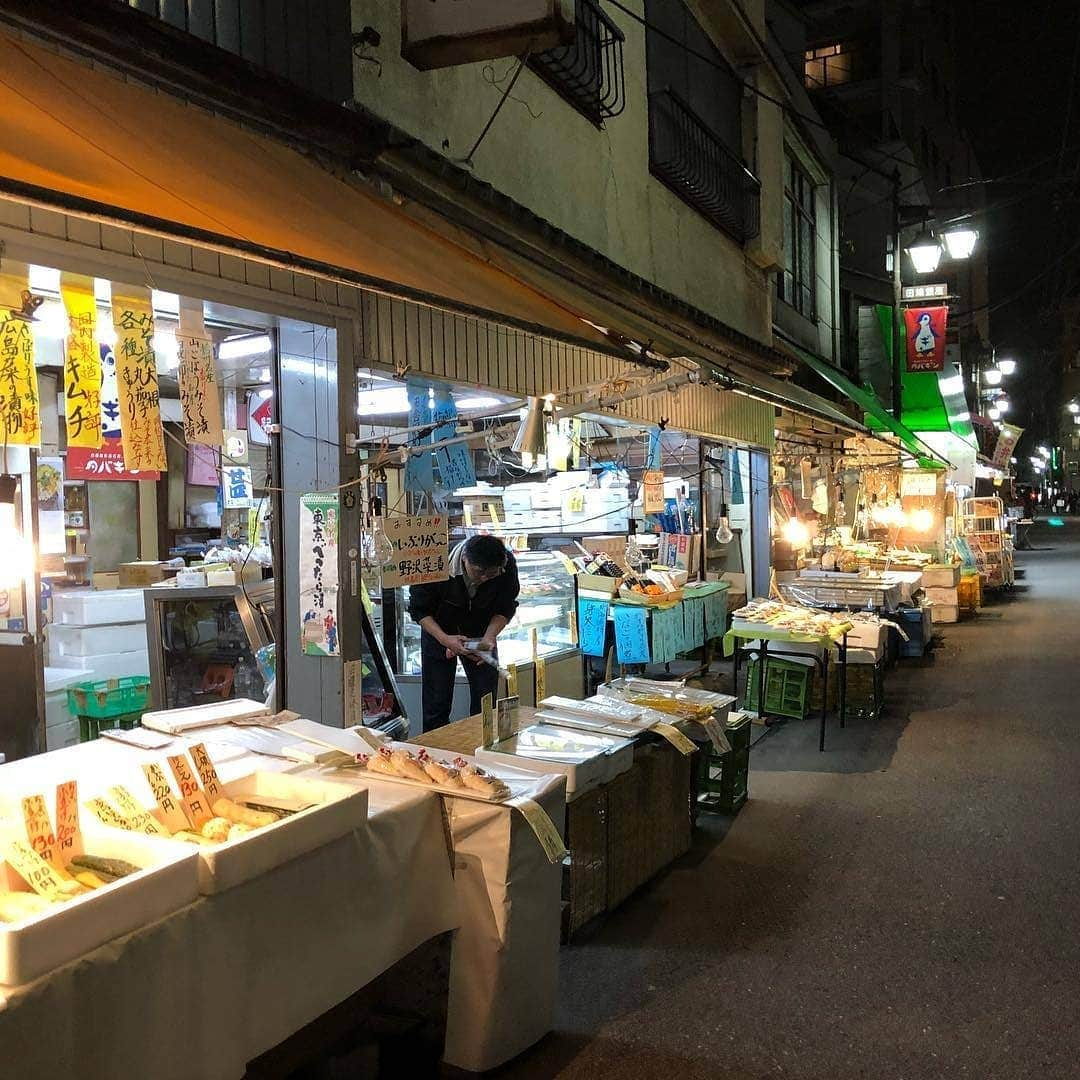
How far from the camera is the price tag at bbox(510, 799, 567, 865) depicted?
12.3 feet

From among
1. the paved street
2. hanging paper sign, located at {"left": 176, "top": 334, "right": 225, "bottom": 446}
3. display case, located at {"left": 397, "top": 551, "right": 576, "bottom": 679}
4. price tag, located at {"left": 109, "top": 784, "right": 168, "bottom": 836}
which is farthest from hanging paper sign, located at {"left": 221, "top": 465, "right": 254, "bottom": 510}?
price tag, located at {"left": 109, "top": 784, "right": 168, "bottom": 836}

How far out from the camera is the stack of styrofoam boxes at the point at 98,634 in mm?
7797

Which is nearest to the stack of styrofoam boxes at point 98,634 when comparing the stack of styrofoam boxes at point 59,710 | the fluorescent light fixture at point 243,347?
the stack of styrofoam boxes at point 59,710

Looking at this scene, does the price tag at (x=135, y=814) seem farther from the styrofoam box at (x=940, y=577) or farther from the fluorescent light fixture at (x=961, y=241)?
the fluorescent light fixture at (x=961, y=241)

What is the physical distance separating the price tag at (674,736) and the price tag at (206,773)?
3104 mm

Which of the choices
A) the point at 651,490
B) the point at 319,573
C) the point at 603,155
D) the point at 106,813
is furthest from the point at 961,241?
the point at 106,813

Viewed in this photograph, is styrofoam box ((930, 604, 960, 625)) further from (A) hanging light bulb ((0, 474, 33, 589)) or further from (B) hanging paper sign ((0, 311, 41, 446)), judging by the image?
(B) hanging paper sign ((0, 311, 41, 446))

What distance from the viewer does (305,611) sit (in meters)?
6.00

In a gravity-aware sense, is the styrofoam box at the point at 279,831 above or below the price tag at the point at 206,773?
below

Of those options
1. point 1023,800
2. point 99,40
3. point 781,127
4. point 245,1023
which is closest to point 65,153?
point 99,40

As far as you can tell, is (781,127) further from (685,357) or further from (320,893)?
(320,893)

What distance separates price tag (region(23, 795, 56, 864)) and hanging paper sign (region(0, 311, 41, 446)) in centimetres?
214

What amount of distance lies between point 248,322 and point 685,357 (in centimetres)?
347

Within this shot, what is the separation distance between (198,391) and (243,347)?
2678 millimetres
